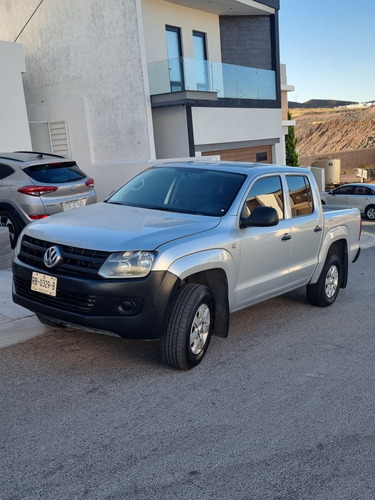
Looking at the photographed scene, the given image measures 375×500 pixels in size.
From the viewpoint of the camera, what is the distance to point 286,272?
6.54 m

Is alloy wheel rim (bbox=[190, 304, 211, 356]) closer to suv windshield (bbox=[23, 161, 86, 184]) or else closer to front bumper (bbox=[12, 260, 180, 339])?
front bumper (bbox=[12, 260, 180, 339])

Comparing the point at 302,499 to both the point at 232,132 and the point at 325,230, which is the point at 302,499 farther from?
the point at 232,132

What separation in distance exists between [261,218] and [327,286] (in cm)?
246

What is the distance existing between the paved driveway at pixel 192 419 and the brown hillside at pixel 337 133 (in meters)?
82.8

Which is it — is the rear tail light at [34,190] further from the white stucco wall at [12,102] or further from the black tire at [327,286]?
the white stucco wall at [12,102]

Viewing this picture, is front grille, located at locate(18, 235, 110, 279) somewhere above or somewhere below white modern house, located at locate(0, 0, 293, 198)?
below

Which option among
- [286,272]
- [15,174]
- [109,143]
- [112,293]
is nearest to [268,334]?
[286,272]

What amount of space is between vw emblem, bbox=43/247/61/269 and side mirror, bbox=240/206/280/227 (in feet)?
6.15

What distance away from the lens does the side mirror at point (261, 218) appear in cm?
560

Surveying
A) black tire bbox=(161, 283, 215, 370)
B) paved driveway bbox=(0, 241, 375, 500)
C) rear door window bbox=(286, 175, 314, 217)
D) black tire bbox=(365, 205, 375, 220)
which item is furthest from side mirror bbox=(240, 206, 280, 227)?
black tire bbox=(365, 205, 375, 220)

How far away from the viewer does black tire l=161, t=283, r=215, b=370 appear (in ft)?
16.3

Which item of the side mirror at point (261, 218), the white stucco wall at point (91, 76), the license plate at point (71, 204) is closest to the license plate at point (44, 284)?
the side mirror at point (261, 218)

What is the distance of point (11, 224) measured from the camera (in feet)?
32.2

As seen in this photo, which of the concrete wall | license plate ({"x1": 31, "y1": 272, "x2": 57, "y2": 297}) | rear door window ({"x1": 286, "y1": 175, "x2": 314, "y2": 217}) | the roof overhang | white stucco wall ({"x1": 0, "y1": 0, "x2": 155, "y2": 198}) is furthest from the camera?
the roof overhang
